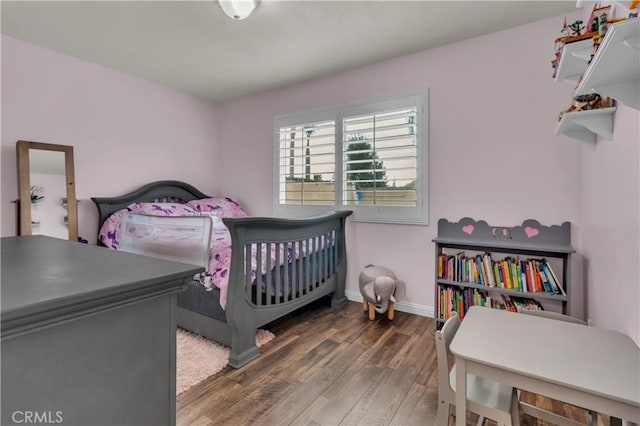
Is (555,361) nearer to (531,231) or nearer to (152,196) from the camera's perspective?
(531,231)

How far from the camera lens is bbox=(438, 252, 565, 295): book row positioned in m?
2.09

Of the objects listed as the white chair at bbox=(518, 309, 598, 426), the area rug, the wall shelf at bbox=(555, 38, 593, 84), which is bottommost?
the area rug

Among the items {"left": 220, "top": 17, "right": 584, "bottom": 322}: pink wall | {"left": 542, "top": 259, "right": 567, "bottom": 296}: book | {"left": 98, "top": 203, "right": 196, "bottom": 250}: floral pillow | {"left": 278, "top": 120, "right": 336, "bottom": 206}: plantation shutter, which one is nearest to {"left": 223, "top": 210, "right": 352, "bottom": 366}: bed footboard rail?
{"left": 220, "top": 17, "right": 584, "bottom": 322}: pink wall

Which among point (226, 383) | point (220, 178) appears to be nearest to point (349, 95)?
point (220, 178)

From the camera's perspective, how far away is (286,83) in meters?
3.44

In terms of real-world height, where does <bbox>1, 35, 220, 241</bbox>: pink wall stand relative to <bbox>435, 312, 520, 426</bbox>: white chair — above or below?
above

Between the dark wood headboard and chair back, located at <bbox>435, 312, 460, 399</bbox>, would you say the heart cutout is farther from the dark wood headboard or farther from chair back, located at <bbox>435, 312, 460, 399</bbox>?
the dark wood headboard

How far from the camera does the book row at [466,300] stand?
226 cm

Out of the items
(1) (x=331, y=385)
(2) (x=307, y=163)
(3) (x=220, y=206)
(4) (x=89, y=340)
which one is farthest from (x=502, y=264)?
(3) (x=220, y=206)

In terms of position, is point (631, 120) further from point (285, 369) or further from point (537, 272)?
point (285, 369)

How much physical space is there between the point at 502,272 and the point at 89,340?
2409mm

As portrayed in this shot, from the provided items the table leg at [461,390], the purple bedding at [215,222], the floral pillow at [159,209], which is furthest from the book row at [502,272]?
the floral pillow at [159,209]

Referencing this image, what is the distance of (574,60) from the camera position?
1.31m

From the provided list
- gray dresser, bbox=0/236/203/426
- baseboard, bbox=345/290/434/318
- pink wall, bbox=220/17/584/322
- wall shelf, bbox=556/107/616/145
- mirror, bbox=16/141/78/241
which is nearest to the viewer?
gray dresser, bbox=0/236/203/426
